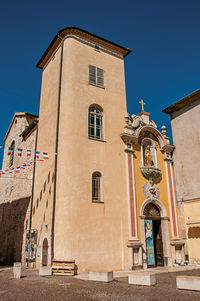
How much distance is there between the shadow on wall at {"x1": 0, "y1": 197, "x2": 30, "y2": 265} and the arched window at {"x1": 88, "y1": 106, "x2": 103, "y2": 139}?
20.8 ft

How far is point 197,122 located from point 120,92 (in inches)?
211

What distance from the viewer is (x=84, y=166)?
14.5m

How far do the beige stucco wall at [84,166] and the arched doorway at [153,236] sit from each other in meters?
1.72

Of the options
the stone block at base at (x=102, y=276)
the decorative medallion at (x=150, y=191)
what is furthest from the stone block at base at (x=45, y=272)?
the decorative medallion at (x=150, y=191)

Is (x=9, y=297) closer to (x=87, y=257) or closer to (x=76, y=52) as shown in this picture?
(x=87, y=257)

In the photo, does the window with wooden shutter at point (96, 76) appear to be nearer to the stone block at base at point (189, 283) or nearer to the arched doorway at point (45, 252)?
the arched doorway at point (45, 252)

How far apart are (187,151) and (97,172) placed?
265 inches

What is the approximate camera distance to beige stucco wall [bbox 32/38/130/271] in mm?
13195

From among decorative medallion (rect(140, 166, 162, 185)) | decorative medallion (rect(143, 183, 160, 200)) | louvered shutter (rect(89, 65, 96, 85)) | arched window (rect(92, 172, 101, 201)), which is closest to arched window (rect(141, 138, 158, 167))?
decorative medallion (rect(140, 166, 162, 185))

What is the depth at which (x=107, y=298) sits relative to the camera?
7.32m

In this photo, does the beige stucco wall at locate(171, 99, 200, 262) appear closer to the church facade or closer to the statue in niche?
the church facade

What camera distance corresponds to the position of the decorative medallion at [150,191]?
53.7 ft

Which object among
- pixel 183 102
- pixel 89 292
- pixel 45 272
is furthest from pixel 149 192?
pixel 89 292

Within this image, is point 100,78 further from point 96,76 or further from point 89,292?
point 89,292
